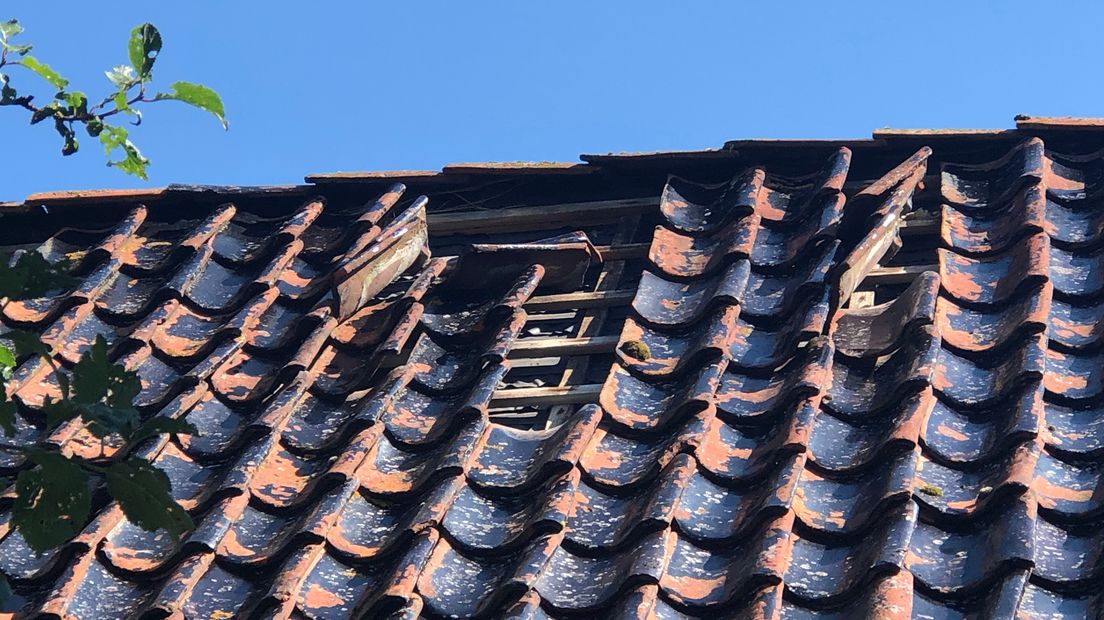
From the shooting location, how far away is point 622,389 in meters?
4.72

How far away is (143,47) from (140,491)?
121 centimetres

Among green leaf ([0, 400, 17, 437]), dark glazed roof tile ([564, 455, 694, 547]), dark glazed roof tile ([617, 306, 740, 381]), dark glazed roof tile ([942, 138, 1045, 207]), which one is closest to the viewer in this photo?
green leaf ([0, 400, 17, 437])

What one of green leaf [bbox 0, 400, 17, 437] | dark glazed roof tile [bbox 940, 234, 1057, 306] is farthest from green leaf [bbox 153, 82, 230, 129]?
dark glazed roof tile [bbox 940, 234, 1057, 306]

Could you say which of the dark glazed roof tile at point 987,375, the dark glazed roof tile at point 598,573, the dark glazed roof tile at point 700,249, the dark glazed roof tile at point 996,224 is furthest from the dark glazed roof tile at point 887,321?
the dark glazed roof tile at point 598,573

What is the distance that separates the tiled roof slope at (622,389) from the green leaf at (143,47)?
4.10 ft

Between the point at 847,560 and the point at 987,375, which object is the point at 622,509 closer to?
the point at 847,560

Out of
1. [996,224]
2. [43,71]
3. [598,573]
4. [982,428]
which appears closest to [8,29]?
[43,71]

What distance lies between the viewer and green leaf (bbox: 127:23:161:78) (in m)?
3.33

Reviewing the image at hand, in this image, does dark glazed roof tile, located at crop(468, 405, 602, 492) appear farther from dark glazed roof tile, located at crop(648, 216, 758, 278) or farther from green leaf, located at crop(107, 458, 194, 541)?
green leaf, located at crop(107, 458, 194, 541)

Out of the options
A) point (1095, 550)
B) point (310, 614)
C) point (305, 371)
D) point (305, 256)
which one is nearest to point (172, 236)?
point (305, 256)

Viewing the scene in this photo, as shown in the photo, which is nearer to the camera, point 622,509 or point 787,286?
point 622,509

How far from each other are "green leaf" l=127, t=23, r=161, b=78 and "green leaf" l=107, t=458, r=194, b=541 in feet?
3.61

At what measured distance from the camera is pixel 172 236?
653cm

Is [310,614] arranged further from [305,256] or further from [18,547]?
[305,256]
